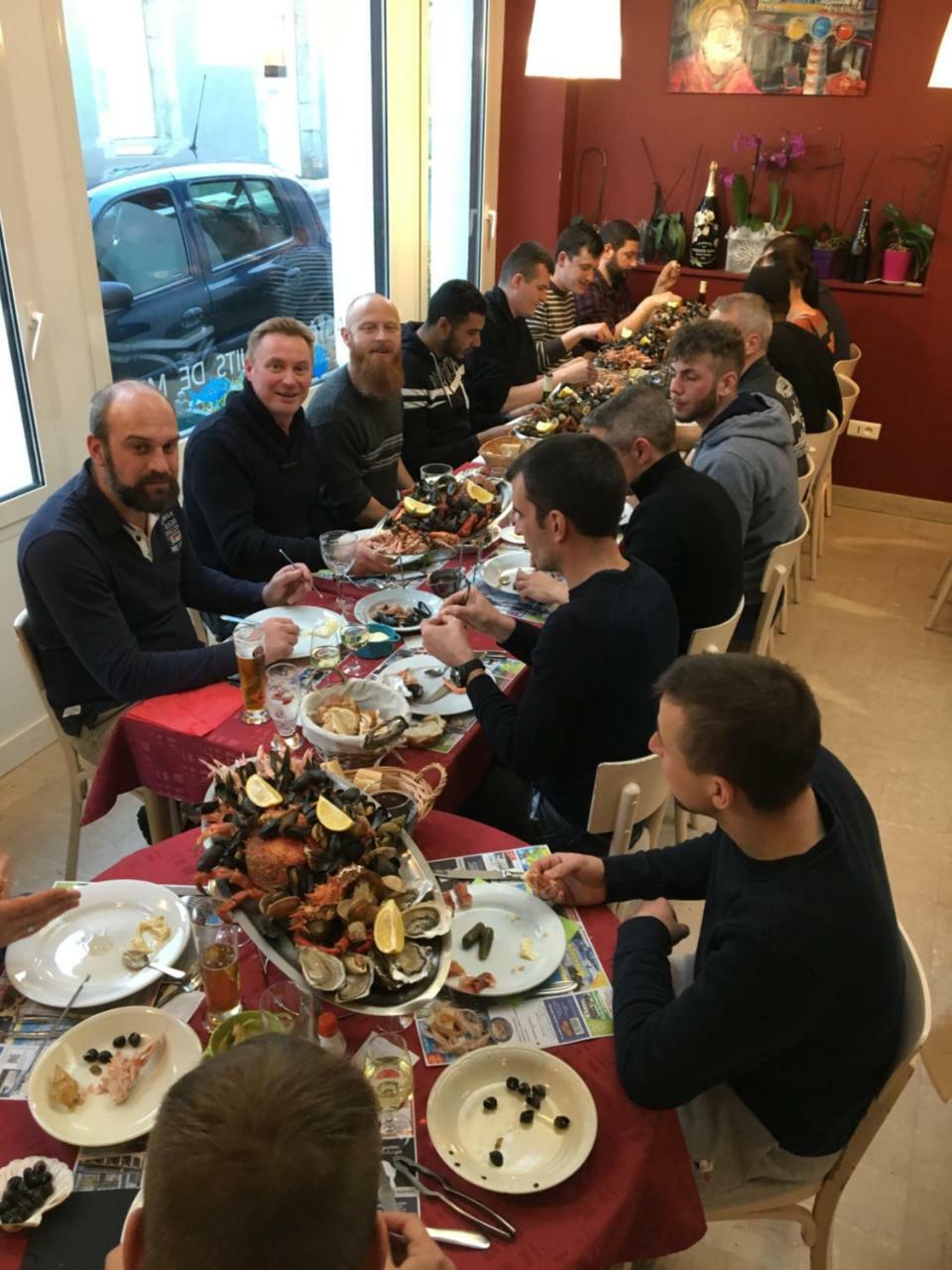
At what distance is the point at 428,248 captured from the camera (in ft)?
19.3

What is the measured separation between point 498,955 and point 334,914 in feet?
0.96

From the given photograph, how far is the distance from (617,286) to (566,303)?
0.66 metres

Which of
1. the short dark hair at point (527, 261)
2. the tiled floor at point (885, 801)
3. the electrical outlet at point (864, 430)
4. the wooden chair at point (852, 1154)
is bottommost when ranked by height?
the tiled floor at point (885, 801)

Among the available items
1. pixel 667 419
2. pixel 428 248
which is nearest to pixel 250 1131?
pixel 667 419

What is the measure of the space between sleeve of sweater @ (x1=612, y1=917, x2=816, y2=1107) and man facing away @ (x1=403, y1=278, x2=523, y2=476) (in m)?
3.22

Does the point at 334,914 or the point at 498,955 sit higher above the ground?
the point at 334,914

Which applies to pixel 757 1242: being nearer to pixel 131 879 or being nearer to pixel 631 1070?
pixel 631 1070

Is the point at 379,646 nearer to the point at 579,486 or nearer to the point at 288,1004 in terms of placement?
the point at 579,486

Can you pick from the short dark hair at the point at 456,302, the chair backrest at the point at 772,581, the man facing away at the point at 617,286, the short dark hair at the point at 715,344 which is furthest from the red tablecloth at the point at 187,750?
the man facing away at the point at 617,286

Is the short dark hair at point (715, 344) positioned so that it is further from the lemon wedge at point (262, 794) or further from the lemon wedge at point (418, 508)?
the lemon wedge at point (262, 794)

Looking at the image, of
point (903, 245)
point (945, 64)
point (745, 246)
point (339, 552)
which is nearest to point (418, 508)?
point (339, 552)

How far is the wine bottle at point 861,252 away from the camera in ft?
18.8

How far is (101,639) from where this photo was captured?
2.37 meters

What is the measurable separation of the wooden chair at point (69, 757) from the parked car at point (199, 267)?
1.75 meters
